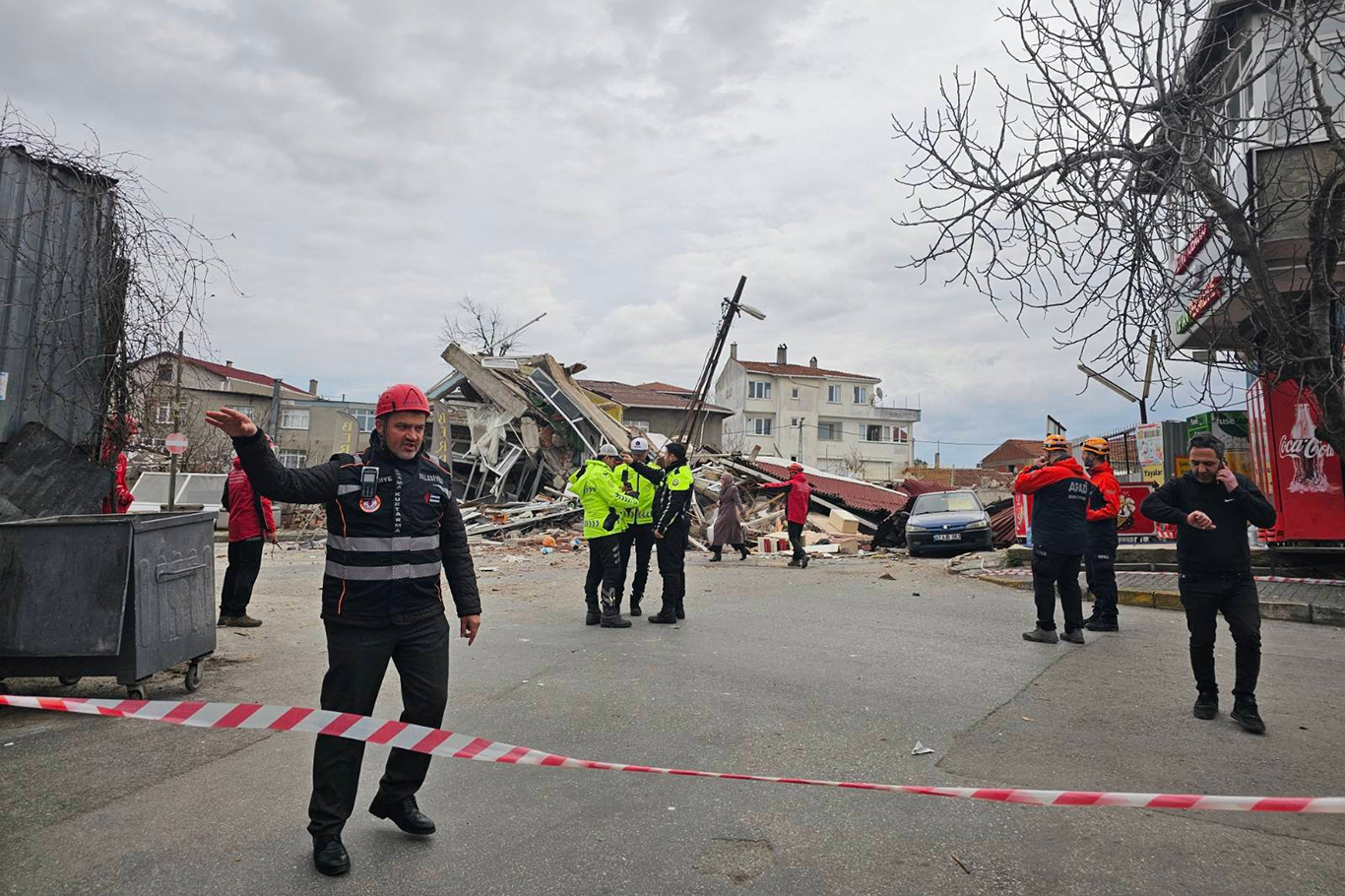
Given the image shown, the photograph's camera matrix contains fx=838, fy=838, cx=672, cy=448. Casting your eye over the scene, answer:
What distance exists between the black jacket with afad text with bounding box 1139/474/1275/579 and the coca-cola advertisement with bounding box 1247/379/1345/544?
21.6 ft

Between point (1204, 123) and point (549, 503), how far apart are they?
68.6 ft

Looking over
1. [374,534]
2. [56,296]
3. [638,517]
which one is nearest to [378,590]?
[374,534]

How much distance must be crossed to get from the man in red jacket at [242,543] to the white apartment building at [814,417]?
5045 centimetres

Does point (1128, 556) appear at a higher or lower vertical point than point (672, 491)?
lower

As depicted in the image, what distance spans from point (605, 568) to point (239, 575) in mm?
3608

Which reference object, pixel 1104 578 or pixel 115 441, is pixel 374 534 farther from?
pixel 1104 578

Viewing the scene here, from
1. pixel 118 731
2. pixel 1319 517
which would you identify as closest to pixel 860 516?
pixel 1319 517

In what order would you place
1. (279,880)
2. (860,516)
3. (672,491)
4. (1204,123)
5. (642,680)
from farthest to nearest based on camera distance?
(860,516) < (672,491) < (642,680) < (1204,123) < (279,880)

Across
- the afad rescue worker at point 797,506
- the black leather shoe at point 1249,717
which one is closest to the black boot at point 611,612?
the black leather shoe at point 1249,717

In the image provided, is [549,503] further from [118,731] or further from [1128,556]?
[118,731]

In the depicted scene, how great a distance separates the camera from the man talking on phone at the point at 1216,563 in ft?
17.0

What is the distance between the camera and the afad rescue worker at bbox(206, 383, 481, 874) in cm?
331

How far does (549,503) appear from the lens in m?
24.2

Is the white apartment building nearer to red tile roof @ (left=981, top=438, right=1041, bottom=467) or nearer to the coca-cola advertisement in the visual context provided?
red tile roof @ (left=981, top=438, right=1041, bottom=467)
